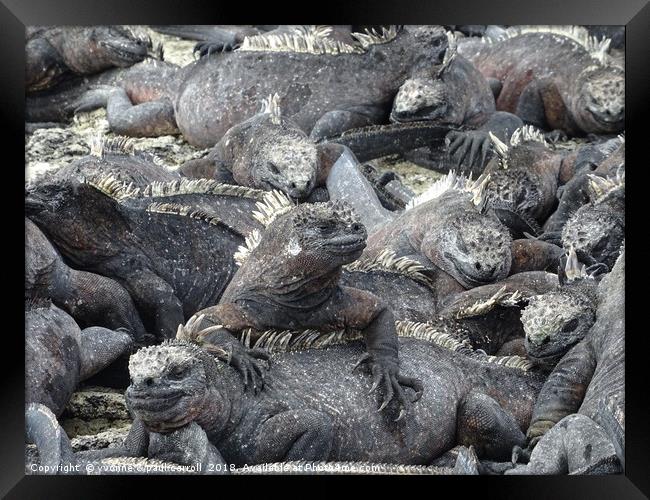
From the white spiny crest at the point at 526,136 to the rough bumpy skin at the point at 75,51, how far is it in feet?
5.00

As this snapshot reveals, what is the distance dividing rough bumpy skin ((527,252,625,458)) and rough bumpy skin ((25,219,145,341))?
141cm

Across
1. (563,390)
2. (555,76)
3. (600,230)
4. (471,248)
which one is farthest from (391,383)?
(555,76)

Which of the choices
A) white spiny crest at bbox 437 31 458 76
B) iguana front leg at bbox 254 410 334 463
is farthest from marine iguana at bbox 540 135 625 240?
iguana front leg at bbox 254 410 334 463

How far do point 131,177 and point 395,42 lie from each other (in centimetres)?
124

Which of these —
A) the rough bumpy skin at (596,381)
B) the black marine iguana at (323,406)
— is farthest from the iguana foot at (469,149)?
the black marine iguana at (323,406)

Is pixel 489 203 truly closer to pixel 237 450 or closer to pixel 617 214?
pixel 617 214

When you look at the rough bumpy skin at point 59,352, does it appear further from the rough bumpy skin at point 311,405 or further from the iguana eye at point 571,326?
the iguana eye at point 571,326

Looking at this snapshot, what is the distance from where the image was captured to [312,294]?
20.4ft

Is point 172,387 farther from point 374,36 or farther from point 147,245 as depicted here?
point 374,36

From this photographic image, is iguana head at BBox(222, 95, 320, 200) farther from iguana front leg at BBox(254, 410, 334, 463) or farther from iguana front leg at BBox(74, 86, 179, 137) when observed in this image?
iguana front leg at BBox(254, 410, 334, 463)

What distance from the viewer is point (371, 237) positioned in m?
7.00

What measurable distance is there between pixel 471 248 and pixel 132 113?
155 centimetres

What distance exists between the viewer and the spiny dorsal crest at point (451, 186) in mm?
7090

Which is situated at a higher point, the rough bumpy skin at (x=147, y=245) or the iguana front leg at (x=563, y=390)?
the rough bumpy skin at (x=147, y=245)
